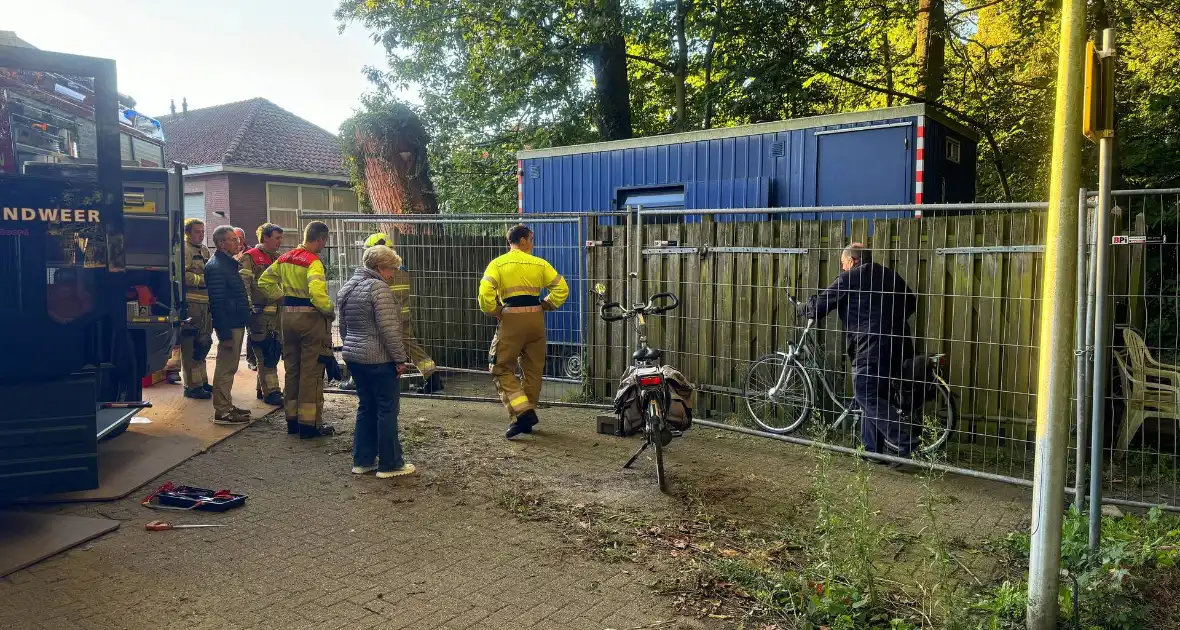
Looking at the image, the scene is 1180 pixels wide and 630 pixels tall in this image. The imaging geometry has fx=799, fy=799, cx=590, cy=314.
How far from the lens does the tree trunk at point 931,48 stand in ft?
46.1

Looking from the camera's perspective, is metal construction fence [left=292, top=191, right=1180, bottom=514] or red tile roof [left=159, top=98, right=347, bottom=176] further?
red tile roof [left=159, top=98, right=347, bottom=176]

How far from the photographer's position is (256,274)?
8133 mm

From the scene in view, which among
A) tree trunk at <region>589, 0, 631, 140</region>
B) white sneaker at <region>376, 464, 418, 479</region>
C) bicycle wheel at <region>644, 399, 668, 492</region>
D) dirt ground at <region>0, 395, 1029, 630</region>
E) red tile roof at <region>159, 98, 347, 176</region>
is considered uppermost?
red tile roof at <region>159, 98, 347, 176</region>

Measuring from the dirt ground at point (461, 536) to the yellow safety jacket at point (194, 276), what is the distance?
2298mm

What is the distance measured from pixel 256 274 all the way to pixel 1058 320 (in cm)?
728

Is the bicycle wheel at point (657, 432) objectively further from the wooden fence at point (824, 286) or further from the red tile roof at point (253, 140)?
the red tile roof at point (253, 140)

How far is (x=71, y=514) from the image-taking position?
191 inches

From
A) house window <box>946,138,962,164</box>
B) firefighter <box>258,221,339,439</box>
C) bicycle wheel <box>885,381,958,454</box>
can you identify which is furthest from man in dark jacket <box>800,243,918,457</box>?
firefighter <box>258,221,339,439</box>

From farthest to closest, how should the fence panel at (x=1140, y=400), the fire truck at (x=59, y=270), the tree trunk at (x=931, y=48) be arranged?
1. the tree trunk at (x=931, y=48)
2. the fence panel at (x=1140, y=400)
3. the fire truck at (x=59, y=270)

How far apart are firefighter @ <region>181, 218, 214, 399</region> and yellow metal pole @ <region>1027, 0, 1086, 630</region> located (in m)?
7.69

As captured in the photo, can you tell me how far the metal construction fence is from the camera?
17.7 feet

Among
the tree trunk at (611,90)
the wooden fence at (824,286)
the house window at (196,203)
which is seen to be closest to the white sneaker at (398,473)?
the wooden fence at (824,286)

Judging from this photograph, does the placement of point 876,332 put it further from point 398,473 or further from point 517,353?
point 398,473

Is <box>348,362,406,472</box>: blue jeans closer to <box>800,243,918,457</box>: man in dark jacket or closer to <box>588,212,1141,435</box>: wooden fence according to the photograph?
<box>588,212,1141,435</box>: wooden fence
